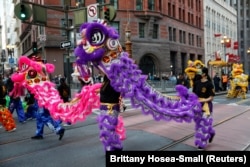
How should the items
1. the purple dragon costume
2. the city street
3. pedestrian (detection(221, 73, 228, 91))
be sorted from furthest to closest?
pedestrian (detection(221, 73, 228, 91))
the city street
the purple dragon costume

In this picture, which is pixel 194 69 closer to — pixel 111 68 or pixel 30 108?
pixel 111 68

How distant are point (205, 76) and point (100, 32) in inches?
117

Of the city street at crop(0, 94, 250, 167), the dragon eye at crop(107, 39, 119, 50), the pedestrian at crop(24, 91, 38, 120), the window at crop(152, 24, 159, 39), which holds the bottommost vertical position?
the city street at crop(0, 94, 250, 167)

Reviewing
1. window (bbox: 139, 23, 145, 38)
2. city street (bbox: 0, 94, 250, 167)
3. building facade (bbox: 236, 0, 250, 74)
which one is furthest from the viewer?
building facade (bbox: 236, 0, 250, 74)

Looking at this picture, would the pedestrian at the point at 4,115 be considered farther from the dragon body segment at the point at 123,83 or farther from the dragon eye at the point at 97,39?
the dragon eye at the point at 97,39

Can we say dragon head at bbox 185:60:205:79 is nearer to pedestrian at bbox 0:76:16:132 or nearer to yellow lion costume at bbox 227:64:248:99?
pedestrian at bbox 0:76:16:132

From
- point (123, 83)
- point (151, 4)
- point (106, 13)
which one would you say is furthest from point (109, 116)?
point (151, 4)

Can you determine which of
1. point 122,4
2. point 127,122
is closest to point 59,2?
point 122,4

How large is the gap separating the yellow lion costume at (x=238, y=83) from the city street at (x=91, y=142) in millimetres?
10590

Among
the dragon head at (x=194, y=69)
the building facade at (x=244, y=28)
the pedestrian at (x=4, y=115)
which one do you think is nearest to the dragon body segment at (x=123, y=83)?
the dragon head at (x=194, y=69)

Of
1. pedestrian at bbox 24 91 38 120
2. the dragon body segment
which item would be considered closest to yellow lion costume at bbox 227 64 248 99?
pedestrian at bbox 24 91 38 120

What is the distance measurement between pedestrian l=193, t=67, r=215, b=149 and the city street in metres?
0.42

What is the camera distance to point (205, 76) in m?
9.13

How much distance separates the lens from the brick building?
39.7 metres
